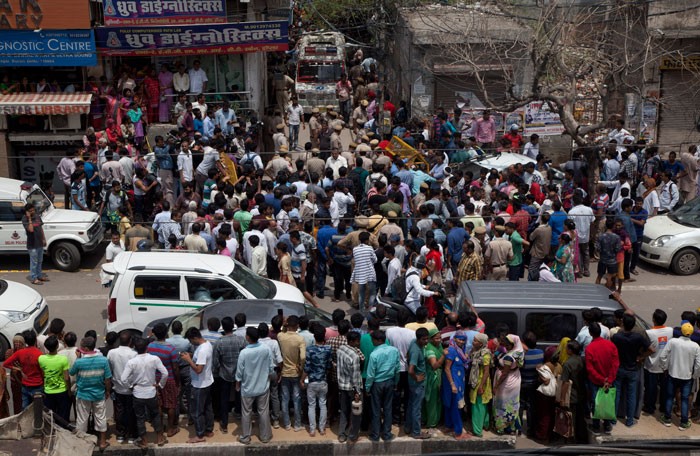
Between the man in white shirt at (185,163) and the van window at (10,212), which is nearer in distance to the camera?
the van window at (10,212)

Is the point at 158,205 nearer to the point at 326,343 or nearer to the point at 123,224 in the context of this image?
the point at 123,224

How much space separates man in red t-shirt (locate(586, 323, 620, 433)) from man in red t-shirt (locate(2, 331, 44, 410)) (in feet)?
21.3

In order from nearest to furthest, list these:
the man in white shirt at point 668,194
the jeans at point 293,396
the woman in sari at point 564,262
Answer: the jeans at point 293,396 < the woman in sari at point 564,262 < the man in white shirt at point 668,194

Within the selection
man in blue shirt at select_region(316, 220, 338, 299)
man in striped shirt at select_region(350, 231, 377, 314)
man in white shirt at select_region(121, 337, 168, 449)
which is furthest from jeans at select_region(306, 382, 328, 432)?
man in blue shirt at select_region(316, 220, 338, 299)

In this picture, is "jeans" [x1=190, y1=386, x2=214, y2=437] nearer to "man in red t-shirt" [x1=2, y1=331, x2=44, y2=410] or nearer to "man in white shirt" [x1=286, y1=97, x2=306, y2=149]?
"man in red t-shirt" [x1=2, y1=331, x2=44, y2=410]

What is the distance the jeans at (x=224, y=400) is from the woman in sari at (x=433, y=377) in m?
2.41

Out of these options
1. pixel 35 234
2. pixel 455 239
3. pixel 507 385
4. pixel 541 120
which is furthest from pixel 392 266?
pixel 541 120

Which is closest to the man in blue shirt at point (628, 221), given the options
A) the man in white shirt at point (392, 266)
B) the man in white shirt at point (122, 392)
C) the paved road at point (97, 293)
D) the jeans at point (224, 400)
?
the paved road at point (97, 293)

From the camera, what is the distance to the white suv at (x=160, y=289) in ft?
43.1

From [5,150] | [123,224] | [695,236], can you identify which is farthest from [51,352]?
[5,150]

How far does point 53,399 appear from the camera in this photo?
10.7 metres

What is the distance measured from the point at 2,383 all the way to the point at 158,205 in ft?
23.7

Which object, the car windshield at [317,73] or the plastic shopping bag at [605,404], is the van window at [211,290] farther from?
the car windshield at [317,73]

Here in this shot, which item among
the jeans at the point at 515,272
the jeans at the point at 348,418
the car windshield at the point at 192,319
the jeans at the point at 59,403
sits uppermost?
the car windshield at the point at 192,319
